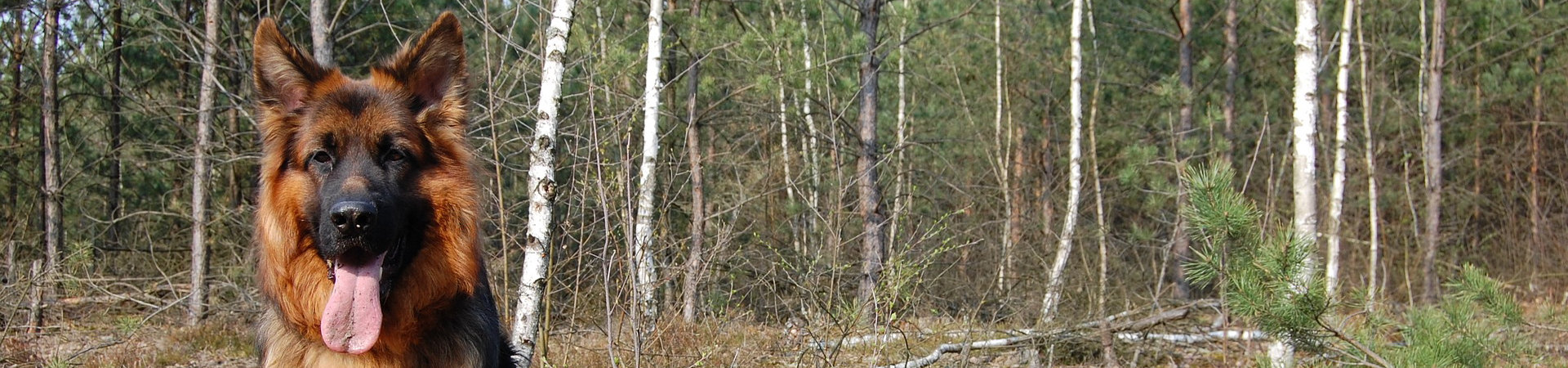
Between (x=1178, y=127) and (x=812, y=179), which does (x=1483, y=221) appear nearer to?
(x=1178, y=127)

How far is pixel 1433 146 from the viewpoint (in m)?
15.2

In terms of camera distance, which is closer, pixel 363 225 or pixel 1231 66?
pixel 363 225

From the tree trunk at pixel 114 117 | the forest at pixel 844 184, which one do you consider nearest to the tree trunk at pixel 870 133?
the forest at pixel 844 184

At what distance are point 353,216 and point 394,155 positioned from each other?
1.30ft

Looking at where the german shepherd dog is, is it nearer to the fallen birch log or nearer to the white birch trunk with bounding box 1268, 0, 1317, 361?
the fallen birch log

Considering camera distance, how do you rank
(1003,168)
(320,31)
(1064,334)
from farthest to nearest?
(1003,168) < (320,31) < (1064,334)

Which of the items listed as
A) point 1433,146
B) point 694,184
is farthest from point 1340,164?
point 694,184

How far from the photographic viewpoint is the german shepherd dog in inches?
136

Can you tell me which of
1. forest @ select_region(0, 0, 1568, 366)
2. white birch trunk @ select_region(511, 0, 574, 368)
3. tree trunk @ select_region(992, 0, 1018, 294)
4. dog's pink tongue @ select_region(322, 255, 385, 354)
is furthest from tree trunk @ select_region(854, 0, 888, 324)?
dog's pink tongue @ select_region(322, 255, 385, 354)

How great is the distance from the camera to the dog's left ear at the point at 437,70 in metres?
3.86

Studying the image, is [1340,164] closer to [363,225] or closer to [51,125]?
[363,225]

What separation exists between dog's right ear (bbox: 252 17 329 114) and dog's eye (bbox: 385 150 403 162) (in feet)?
1.33

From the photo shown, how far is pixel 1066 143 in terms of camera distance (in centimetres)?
1947

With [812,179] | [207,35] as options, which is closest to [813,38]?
[812,179]
